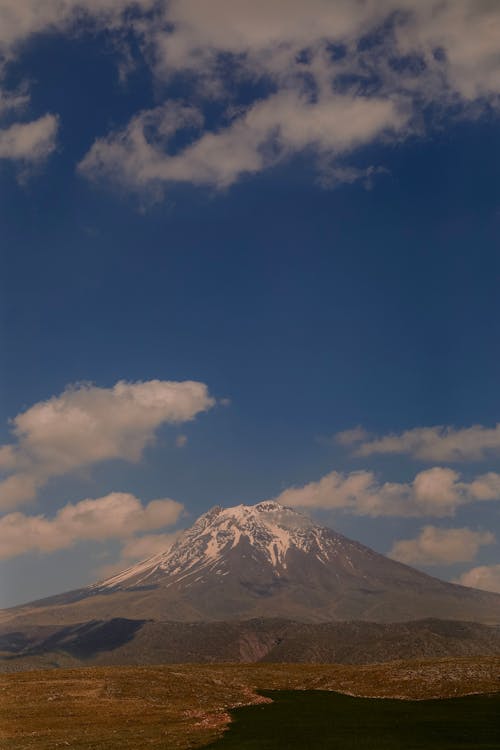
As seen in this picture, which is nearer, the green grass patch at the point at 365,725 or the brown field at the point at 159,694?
the green grass patch at the point at 365,725

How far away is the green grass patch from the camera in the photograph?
64938 mm

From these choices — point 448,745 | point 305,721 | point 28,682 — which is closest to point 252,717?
point 305,721

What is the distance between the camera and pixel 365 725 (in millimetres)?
76750

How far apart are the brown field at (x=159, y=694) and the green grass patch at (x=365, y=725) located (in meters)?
5.34

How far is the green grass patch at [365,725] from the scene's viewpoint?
213 feet

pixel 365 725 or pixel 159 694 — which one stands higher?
pixel 365 725

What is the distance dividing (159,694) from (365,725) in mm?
50143

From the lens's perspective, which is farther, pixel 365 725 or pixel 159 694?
pixel 159 694

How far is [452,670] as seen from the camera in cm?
Answer: 12612

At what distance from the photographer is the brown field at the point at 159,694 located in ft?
249

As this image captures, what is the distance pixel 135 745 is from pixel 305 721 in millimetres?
23769

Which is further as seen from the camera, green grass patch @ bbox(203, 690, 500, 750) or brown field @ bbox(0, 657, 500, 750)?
brown field @ bbox(0, 657, 500, 750)

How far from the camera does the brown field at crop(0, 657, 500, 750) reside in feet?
249

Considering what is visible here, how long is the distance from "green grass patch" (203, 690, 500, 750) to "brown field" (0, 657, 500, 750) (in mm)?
5344
